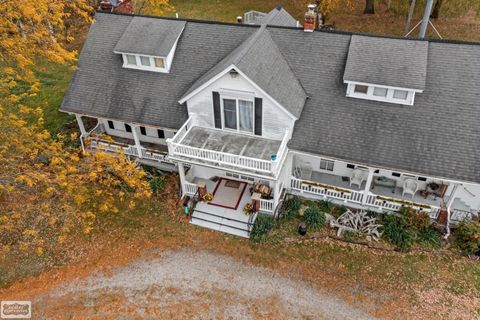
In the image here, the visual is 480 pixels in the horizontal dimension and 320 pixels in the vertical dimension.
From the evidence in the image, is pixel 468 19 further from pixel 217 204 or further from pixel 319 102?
pixel 217 204

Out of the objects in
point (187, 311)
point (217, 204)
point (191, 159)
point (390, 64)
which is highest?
point (390, 64)

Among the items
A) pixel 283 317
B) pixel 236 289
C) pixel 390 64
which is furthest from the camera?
pixel 390 64

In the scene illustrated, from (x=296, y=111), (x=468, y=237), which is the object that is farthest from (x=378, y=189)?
(x=296, y=111)

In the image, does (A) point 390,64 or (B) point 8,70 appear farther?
(A) point 390,64

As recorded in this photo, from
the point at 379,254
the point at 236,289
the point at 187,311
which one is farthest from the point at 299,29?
the point at 187,311

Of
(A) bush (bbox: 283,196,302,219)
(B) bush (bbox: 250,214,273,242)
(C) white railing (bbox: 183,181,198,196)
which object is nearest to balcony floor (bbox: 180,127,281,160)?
(C) white railing (bbox: 183,181,198,196)

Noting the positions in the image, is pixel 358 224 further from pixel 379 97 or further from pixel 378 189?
pixel 379 97

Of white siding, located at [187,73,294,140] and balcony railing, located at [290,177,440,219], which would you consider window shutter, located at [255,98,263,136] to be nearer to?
white siding, located at [187,73,294,140]
